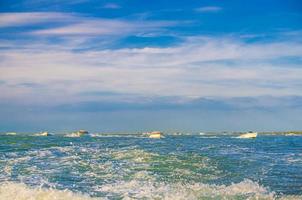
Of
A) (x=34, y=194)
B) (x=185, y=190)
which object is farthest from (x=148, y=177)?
(x=34, y=194)

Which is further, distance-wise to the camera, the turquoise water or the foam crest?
the turquoise water

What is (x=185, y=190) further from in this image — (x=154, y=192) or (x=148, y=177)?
(x=148, y=177)

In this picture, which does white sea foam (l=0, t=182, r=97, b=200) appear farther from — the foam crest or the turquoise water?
the foam crest

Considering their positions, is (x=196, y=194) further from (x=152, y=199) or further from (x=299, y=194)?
(x=299, y=194)

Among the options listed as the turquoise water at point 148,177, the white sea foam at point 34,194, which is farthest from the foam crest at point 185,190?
the white sea foam at point 34,194

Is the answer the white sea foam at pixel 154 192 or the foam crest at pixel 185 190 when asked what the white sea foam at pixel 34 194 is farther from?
the foam crest at pixel 185 190

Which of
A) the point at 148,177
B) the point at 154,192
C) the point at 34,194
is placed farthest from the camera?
the point at 148,177

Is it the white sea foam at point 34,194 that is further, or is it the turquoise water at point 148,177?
the turquoise water at point 148,177

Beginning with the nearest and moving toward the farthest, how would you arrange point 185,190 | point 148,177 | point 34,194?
point 34,194 < point 185,190 < point 148,177

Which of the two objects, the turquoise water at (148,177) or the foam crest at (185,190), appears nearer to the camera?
the foam crest at (185,190)

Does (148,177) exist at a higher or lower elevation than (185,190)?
higher

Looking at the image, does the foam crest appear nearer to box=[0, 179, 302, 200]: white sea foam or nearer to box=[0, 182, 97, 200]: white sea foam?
box=[0, 179, 302, 200]: white sea foam

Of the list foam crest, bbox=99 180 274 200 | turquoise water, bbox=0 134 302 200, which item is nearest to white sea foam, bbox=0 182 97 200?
turquoise water, bbox=0 134 302 200

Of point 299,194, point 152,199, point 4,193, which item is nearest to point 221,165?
point 299,194
